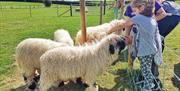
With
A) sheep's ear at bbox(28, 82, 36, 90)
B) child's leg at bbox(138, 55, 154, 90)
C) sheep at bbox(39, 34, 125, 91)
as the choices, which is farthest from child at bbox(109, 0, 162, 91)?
sheep's ear at bbox(28, 82, 36, 90)

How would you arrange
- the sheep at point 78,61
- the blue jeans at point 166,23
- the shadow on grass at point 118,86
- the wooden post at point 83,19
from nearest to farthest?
the sheep at point 78,61 < the shadow on grass at point 118,86 < the blue jeans at point 166,23 < the wooden post at point 83,19

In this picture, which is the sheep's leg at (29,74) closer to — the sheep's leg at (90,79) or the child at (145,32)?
the sheep's leg at (90,79)

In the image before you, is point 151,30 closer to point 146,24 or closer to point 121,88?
point 146,24

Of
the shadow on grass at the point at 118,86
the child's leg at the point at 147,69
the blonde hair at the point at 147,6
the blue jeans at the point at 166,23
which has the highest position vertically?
the blonde hair at the point at 147,6

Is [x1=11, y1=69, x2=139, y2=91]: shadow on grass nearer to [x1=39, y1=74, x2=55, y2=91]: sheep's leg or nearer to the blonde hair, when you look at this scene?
[x1=39, y1=74, x2=55, y2=91]: sheep's leg

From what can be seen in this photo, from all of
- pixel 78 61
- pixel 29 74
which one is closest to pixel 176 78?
pixel 78 61

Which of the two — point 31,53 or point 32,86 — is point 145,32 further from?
point 32,86

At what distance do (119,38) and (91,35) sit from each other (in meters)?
1.59

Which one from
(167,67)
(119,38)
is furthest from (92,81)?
(167,67)

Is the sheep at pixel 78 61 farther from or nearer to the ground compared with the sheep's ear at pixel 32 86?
farther from the ground

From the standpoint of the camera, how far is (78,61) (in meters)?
4.86

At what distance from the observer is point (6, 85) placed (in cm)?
575

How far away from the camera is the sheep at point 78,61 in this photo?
479 centimetres

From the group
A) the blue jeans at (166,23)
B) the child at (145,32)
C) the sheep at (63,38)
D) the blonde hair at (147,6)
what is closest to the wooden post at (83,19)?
the sheep at (63,38)
